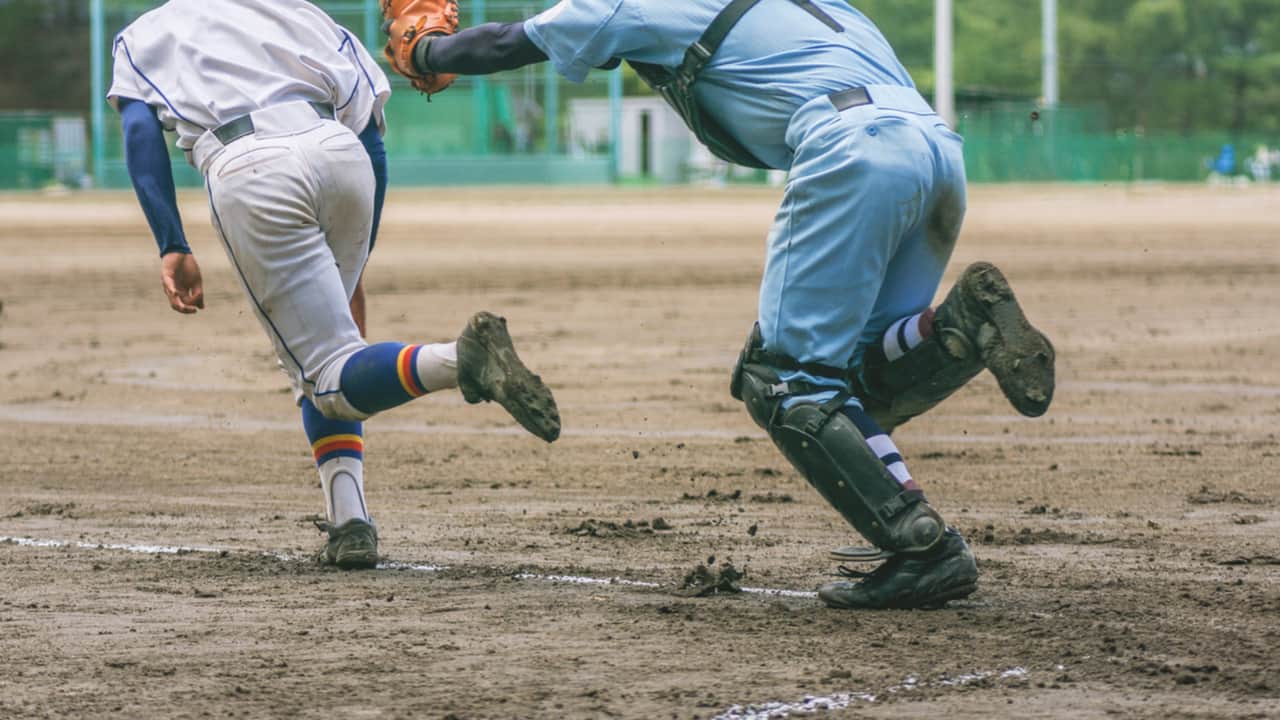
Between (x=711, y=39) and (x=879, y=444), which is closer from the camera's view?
(x=711, y=39)

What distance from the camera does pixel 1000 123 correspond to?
49062 mm

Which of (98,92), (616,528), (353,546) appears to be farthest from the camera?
(98,92)

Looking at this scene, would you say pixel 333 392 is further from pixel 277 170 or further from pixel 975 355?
pixel 975 355

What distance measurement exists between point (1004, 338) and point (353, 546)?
2093 mm

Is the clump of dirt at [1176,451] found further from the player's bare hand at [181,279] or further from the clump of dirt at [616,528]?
the player's bare hand at [181,279]

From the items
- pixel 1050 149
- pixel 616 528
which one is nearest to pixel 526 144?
pixel 1050 149

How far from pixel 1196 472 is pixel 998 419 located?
183 centimetres

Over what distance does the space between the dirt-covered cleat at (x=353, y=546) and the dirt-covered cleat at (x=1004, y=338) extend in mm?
1927

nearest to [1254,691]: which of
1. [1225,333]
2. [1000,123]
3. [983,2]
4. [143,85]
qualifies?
[143,85]

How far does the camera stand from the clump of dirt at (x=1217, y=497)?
6.71m

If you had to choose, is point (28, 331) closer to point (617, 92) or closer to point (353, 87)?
point (353, 87)

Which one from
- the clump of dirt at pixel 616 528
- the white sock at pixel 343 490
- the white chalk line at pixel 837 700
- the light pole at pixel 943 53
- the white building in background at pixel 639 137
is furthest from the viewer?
the white building in background at pixel 639 137

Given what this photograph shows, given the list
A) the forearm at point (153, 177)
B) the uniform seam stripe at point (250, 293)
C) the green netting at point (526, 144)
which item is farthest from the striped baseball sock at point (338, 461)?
the green netting at point (526, 144)

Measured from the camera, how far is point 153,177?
5.25 meters
